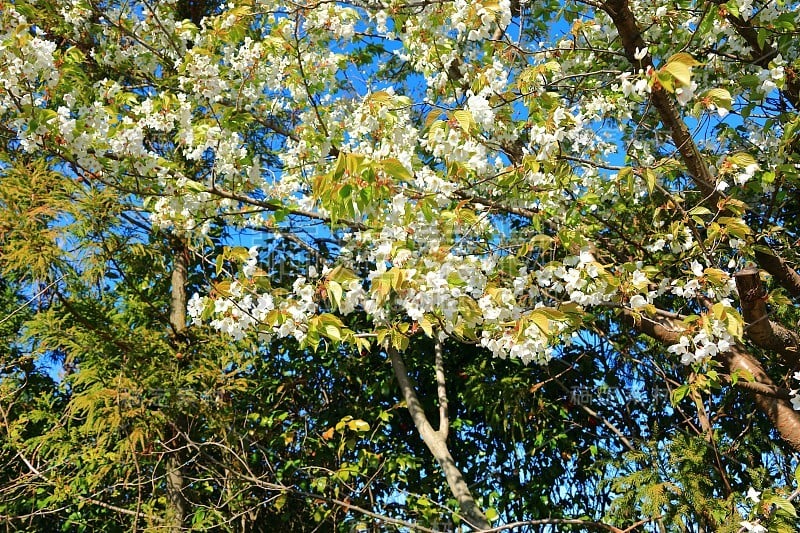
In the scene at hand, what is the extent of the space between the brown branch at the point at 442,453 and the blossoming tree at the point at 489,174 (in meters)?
0.01

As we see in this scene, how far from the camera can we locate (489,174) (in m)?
2.59

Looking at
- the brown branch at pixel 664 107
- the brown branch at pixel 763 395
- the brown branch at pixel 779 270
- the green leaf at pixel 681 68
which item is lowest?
the brown branch at pixel 763 395

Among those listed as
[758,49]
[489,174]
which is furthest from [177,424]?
[758,49]

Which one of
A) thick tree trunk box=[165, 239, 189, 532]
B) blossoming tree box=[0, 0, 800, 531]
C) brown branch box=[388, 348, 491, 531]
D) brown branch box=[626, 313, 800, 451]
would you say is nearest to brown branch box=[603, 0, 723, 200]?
blossoming tree box=[0, 0, 800, 531]

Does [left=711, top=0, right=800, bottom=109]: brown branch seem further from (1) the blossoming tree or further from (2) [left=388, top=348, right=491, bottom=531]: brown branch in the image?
(2) [left=388, top=348, right=491, bottom=531]: brown branch

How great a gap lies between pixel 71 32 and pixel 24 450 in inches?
95.9

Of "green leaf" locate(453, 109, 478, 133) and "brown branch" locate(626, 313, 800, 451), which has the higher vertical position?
"green leaf" locate(453, 109, 478, 133)

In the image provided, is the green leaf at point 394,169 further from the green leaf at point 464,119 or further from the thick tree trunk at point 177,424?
the thick tree trunk at point 177,424

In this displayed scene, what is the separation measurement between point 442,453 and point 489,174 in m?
1.40

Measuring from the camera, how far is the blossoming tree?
2.01 m

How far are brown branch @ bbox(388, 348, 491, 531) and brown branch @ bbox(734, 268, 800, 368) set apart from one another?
1.36 meters

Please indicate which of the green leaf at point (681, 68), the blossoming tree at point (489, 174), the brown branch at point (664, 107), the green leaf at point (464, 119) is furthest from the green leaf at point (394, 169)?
the brown branch at point (664, 107)

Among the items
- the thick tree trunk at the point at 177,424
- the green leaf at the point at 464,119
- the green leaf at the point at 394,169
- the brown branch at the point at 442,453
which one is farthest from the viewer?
the thick tree trunk at the point at 177,424

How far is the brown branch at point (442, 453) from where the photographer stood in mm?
3053
